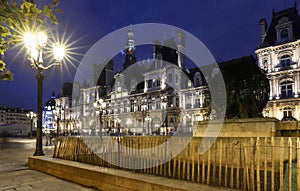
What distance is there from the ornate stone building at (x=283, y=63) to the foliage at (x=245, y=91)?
96.6 feet

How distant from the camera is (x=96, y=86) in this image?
7944cm

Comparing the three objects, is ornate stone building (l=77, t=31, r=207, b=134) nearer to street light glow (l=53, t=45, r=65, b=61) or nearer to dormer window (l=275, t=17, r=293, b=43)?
dormer window (l=275, t=17, r=293, b=43)

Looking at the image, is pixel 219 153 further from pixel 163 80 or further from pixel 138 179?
pixel 163 80

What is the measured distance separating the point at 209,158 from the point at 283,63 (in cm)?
4010

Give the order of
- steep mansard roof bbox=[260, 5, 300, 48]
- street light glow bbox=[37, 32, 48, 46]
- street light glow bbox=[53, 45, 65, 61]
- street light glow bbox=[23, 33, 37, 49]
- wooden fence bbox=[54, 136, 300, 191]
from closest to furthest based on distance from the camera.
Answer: wooden fence bbox=[54, 136, 300, 191]
street light glow bbox=[23, 33, 37, 49]
street light glow bbox=[37, 32, 48, 46]
street light glow bbox=[53, 45, 65, 61]
steep mansard roof bbox=[260, 5, 300, 48]

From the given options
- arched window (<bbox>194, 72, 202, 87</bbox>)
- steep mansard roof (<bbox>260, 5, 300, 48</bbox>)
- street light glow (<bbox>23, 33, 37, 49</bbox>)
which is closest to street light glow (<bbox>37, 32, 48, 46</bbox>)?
street light glow (<bbox>23, 33, 37, 49</bbox>)

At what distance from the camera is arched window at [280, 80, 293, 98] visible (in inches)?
1454

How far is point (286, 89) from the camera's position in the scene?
1473 inches

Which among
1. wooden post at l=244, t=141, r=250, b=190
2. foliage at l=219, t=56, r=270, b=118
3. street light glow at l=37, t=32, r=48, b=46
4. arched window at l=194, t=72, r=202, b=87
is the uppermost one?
arched window at l=194, t=72, r=202, b=87

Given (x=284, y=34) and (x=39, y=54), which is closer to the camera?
(x=39, y=54)

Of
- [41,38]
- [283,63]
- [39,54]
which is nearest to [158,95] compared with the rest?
[283,63]

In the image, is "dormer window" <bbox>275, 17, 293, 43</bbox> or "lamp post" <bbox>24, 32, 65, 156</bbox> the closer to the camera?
"lamp post" <bbox>24, 32, 65, 156</bbox>

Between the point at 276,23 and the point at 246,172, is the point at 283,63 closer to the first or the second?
the point at 276,23

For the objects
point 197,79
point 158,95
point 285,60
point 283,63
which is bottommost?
point 158,95
